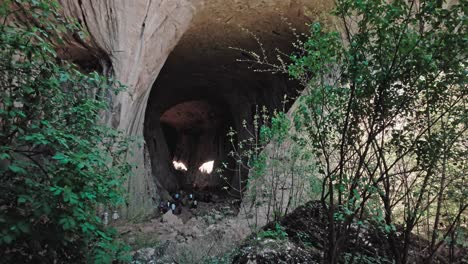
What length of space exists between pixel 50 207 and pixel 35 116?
594 millimetres

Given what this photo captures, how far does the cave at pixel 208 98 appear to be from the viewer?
8.29 m

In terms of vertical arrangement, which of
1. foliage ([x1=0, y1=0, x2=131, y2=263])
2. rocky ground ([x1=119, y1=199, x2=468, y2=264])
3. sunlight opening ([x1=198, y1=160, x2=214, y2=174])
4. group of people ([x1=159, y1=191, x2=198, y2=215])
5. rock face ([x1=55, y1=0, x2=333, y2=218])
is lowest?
group of people ([x1=159, y1=191, x2=198, y2=215])

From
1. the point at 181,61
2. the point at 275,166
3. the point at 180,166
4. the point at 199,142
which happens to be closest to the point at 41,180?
the point at 275,166

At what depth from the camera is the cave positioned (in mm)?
8289

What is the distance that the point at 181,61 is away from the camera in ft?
31.5

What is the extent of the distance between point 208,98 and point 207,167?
3320 millimetres

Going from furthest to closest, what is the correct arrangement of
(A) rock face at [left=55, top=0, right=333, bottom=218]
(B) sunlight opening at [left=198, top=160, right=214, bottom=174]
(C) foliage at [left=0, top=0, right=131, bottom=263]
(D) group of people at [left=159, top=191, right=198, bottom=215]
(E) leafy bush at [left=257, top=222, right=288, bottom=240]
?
1. (B) sunlight opening at [left=198, top=160, right=214, bottom=174]
2. (D) group of people at [left=159, top=191, right=198, bottom=215]
3. (A) rock face at [left=55, top=0, right=333, bottom=218]
4. (E) leafy bush at [left=257, top=222, right=288, bottom=240]
5. (C) foliage at [left=0, top=0, right=131, bottom=263]

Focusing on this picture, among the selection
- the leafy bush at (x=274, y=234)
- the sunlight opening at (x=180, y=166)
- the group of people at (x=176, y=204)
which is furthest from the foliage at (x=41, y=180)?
the sunlight opening at (x=180, y=166)

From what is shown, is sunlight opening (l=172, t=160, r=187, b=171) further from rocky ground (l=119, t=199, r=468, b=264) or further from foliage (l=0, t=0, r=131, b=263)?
foliage (l=0, t=0, r=131, b=263)

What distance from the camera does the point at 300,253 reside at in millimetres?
2461

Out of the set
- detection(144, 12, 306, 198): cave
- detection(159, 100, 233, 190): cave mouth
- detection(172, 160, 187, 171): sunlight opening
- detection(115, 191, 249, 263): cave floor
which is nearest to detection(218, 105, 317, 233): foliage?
detection(115, 191, 249, 263): cave floor

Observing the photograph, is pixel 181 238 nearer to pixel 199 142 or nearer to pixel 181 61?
pixel 181 61

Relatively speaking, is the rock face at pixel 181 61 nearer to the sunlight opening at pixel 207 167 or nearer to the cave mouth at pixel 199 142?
the cave mouth at pixel 199 142

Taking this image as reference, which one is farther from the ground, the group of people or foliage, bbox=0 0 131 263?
foliage, bbox=0 0 131 263
